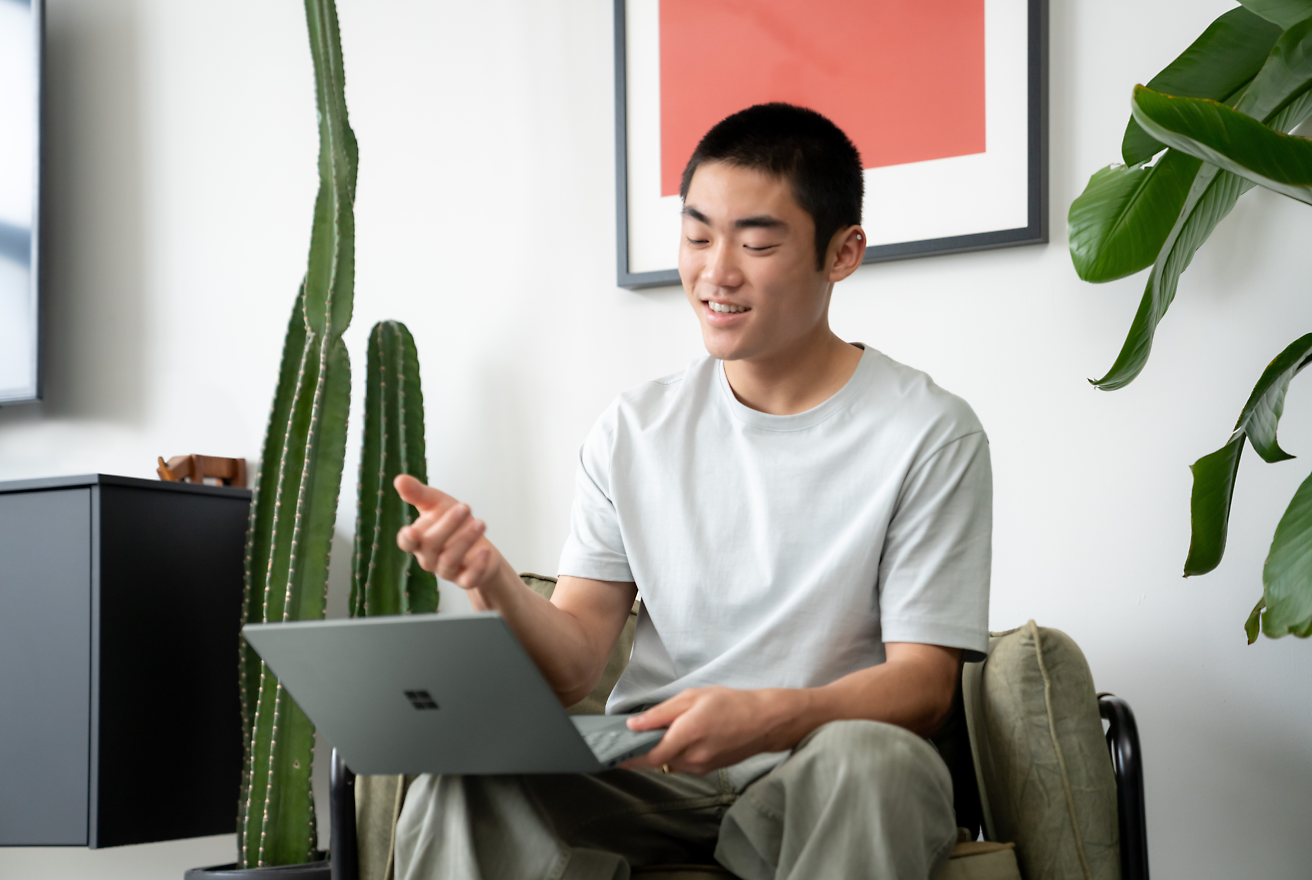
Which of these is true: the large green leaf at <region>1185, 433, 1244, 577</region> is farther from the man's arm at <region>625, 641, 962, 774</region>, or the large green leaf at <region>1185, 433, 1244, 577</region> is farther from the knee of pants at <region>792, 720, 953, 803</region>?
the knee of pants at <region>792, 720, 953, 803</region>

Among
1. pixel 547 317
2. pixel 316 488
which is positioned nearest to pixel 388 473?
pixel 316 488

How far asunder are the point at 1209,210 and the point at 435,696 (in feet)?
3.45

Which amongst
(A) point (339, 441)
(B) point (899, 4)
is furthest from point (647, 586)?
(B) point (899, 4)

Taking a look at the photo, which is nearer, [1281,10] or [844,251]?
[1281,10]

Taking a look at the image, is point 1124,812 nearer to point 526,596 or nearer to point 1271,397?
point 1271,397

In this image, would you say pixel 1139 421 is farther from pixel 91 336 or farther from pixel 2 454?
pixel 2 454

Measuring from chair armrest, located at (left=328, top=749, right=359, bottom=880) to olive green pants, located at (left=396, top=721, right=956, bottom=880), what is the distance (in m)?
0.21

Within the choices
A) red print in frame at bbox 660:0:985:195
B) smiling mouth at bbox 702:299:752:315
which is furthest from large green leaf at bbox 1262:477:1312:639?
red print in frame at bbox 660:0:985:195

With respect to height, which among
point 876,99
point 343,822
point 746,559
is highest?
point 876,99

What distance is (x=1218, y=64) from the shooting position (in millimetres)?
1316

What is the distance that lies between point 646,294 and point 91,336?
1.22 m

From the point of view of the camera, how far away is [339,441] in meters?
1.85

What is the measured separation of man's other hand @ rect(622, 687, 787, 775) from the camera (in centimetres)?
91

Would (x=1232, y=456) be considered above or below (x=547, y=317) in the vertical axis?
below
